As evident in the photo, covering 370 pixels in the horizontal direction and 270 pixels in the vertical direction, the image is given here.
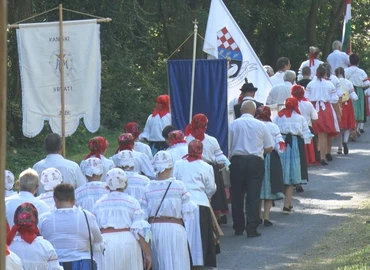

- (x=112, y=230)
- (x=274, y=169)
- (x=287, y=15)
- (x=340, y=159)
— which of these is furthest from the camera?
(x=287, y=15)

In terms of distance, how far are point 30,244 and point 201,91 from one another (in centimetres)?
726

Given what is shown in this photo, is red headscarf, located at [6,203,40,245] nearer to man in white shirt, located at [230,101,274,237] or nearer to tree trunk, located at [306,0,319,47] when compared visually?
man in white shirt, located at [230,101,274,237]

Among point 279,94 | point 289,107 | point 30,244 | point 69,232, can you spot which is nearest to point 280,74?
point 279,94

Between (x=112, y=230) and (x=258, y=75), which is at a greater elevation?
(x=258, y=75)

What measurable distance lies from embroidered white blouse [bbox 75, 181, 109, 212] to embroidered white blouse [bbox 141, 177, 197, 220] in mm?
478

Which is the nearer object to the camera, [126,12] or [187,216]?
[187,216]

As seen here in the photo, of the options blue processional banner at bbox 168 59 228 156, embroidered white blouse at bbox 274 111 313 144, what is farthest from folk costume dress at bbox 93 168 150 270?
embroidered white blouse at bbox 274 111 313 144

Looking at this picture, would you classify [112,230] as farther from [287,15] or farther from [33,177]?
[287,15]

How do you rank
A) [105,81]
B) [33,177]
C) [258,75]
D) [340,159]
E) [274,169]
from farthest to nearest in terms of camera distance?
[105,81]
[340,159]
[258,75]
[274,169]
[33,177]

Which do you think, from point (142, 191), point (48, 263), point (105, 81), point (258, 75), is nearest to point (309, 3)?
point (105, 81)

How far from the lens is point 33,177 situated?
9.32 metres

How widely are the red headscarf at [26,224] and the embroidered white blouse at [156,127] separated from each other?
27.0 ft

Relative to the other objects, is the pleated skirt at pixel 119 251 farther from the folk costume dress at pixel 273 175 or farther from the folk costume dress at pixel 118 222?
the folk costume dress at pixel 273 175

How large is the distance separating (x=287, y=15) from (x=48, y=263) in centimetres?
2766
